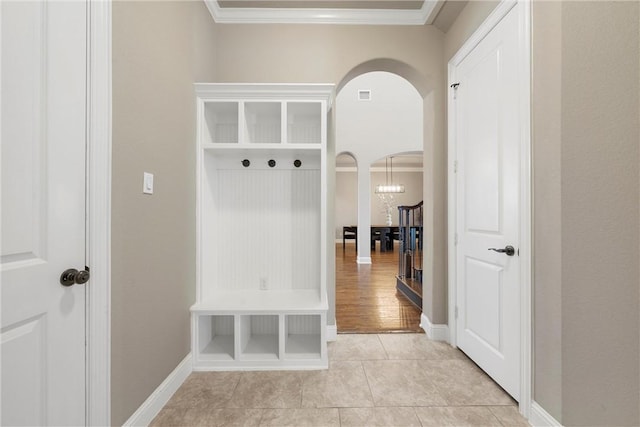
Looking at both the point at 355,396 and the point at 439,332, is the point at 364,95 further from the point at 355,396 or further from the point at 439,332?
the point at 355,396

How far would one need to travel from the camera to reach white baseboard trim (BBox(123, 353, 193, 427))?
1.49 meters

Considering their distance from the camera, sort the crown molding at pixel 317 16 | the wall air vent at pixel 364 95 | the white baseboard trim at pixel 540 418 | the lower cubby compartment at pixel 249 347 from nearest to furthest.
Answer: the white baseboard trim at pixel 540 418 → the lower cubby compartment at pixel 249 347 → the crown molding at pixel 317 16 → the wall air vent at pixel 364 95

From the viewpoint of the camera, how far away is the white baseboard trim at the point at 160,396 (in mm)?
1488

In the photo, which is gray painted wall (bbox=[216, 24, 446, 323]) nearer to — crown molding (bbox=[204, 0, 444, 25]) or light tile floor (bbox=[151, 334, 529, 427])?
crown molding (bbox=[204, 0, 444, 25])

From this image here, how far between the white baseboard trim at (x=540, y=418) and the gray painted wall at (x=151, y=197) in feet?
7.10

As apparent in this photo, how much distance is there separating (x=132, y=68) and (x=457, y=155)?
93.4 inches

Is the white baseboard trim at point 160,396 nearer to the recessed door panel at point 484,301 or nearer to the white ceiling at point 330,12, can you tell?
the recessed door panel at point 484,301

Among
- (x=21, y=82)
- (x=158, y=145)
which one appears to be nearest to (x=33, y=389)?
(x=21, y=82)

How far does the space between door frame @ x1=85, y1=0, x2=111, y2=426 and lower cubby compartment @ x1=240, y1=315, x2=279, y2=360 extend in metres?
0.99

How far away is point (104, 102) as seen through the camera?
1251 millimetres

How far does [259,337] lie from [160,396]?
2.93 ft

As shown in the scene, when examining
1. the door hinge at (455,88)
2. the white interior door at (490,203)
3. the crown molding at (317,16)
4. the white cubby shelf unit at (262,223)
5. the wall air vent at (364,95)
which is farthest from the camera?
the wall air vent at (364,95)

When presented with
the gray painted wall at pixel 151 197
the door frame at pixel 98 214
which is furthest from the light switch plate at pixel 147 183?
the door frame at pixel 98 214

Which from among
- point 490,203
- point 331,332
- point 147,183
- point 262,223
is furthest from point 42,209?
point 490,203
